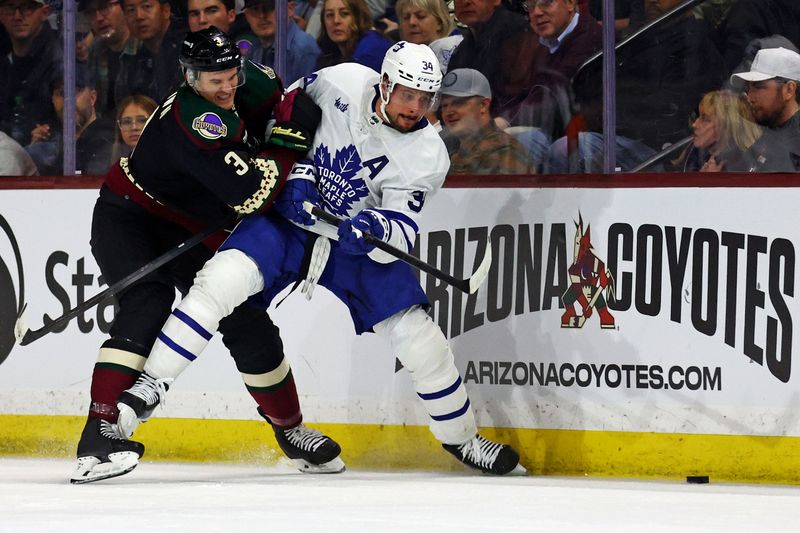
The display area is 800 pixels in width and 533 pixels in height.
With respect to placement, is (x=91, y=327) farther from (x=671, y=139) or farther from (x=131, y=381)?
(x=671, y=139)

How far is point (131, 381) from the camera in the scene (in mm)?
4086

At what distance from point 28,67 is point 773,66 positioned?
2.49 metres

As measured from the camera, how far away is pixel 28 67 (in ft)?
17.0

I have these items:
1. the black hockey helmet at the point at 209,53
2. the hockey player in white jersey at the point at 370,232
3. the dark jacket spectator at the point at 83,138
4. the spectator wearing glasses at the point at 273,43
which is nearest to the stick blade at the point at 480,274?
the hockey player in white jersey at the point at 370,232

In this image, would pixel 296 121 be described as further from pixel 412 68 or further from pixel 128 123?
pixel 128 123

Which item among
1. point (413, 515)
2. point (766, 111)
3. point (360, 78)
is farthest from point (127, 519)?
point (766, 111)

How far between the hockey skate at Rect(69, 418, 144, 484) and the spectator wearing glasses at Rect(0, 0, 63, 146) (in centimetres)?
156

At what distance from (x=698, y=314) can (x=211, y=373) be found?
5.14 ft

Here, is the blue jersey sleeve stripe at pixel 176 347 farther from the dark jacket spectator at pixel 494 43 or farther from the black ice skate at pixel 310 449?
the dark jacket spectator at pixel 494 43

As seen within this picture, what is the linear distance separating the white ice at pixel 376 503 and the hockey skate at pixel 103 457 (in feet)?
0.17

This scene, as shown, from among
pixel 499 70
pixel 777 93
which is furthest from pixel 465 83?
pixel 777 93

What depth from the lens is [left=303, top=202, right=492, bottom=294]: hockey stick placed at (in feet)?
13.4

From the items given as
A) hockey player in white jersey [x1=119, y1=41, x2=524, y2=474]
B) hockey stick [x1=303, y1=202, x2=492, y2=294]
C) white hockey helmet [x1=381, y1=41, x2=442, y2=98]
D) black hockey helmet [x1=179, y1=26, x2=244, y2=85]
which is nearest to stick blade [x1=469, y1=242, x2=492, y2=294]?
hockey stick [x1=303, y1=202, x2=492, y2=294]

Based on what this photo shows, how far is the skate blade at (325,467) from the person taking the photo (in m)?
4.47
